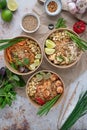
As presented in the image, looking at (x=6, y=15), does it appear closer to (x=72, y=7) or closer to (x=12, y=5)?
(x=12, y=5)

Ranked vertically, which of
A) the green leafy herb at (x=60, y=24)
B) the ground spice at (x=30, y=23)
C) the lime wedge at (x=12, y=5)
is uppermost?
the lime wedge at (x=12, y=5)

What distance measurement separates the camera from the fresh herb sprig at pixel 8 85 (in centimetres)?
176

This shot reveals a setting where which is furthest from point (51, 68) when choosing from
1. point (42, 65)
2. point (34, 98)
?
point (34, 98)

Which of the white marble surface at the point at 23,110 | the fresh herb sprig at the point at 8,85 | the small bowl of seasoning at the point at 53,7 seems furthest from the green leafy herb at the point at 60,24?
the fresh herb sprig at the point at 8,85

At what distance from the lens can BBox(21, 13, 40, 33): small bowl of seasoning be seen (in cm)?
181

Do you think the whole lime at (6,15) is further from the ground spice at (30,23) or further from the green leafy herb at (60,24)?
the green leafy herb at (60,24)

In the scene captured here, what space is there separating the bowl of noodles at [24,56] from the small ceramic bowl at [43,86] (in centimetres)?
4

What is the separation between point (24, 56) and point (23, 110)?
0.84 feet

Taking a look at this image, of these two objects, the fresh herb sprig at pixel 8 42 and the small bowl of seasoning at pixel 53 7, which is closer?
the fresh herb sprig at pixel 8 42

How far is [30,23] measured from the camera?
1815 mm

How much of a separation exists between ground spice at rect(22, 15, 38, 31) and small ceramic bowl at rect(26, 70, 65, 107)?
0.65 feet

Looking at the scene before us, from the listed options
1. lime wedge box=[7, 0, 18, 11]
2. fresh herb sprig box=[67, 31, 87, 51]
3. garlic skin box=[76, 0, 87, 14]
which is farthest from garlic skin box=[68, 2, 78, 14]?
lime wedge box=[7, 0, 18, 11]

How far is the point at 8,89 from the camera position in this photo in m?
1.78

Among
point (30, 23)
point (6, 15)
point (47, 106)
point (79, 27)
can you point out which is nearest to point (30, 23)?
point (30, 23)
